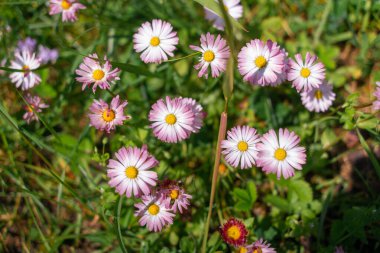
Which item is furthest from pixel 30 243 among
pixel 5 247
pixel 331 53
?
pixel 331 53

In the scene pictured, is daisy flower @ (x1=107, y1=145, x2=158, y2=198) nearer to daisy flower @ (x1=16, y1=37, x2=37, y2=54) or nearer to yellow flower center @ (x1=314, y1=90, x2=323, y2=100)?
yellow flower center @ (x1=314, y1=90, x2=323, y2=100)

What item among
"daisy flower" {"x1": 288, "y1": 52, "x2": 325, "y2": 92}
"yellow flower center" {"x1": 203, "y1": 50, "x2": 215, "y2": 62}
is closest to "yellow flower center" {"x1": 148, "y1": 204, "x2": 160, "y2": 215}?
"yellow flower center" {"x1": 203, "y1": 50, "x2": 215, "y2": 62}

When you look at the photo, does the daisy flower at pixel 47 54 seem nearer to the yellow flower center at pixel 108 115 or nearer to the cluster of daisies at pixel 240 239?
the yellow flower center at pixel 108 115

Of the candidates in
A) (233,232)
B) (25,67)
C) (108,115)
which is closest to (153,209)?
(233,232)

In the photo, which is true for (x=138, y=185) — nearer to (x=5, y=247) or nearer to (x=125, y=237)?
(x=125, y=237)

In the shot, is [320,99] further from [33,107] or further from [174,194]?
[33,107]

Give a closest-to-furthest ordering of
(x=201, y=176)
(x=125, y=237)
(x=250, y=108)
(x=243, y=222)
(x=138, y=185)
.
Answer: (x=138, y=185) → (x=243, y=222) → (x=125, y=237) → (x=201, y=176) → (x=250, y=108)

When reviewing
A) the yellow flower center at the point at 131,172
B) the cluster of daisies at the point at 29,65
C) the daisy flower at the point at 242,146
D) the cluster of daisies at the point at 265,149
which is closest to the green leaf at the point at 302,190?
the cluster of daisies at the point at 265,149
